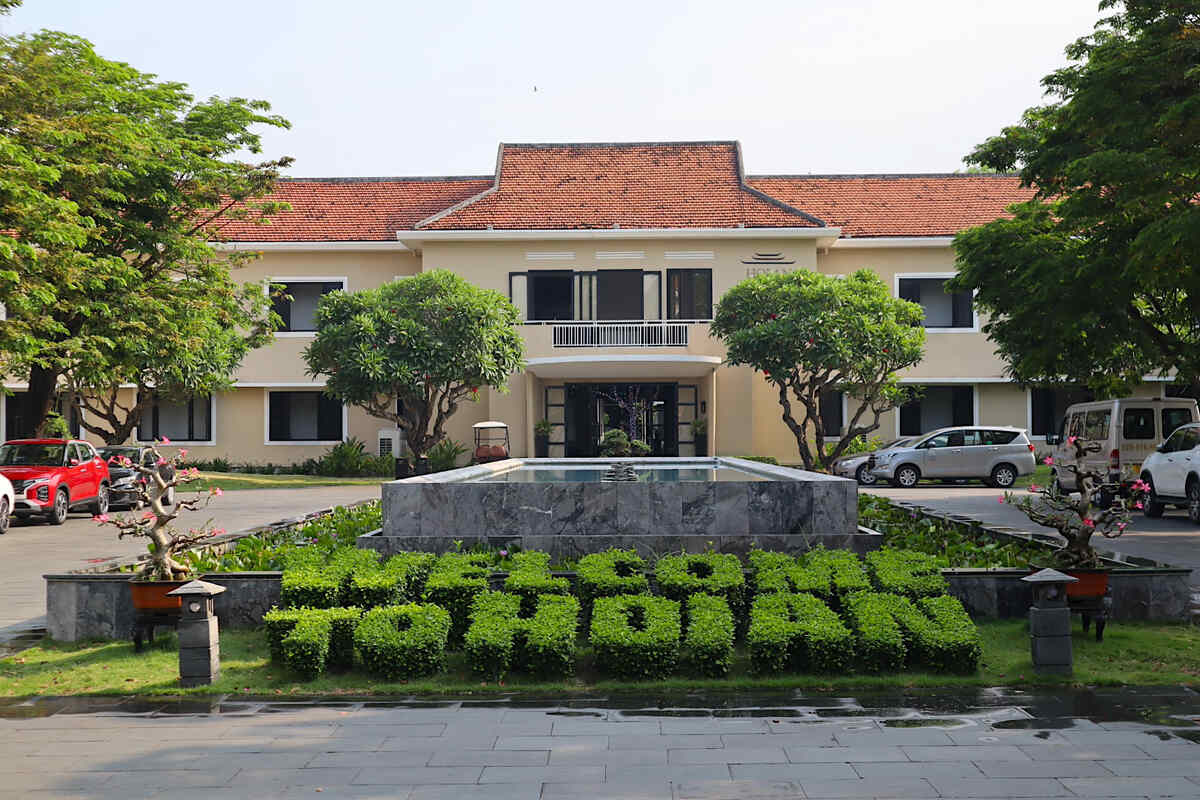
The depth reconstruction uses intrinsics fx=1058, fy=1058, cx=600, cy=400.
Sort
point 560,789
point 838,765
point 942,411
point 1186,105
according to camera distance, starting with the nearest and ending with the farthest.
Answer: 1. point 560,789
2. point 838,765
3. point 1186,105
4. point 942,411

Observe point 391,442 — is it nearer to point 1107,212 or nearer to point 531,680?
point 1107,212

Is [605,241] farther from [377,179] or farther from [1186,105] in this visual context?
[1186,105]

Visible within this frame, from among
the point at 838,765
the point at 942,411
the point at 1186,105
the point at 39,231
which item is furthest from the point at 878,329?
the point at 838,765

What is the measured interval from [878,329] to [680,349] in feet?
20.9

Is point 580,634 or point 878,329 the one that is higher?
point 878,329

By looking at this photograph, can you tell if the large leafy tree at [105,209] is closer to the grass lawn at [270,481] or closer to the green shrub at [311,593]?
the grass lawn at [270,481]

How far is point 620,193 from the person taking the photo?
104 ft

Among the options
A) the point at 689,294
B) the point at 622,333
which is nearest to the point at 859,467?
the point at 689,294

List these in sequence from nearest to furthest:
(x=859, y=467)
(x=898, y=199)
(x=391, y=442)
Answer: (x=859, y=467), (x=391, y=442), (x=898, y=199)

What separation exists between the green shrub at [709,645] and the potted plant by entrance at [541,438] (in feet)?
72.2

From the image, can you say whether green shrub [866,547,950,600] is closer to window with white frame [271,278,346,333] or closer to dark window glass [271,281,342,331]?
window with white frame [271,278,346,333]

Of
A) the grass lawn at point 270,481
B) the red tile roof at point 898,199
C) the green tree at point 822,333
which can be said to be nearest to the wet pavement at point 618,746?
the green tree at point 822,333

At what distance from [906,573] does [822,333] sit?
16610 mm

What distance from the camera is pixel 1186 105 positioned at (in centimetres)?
1298
